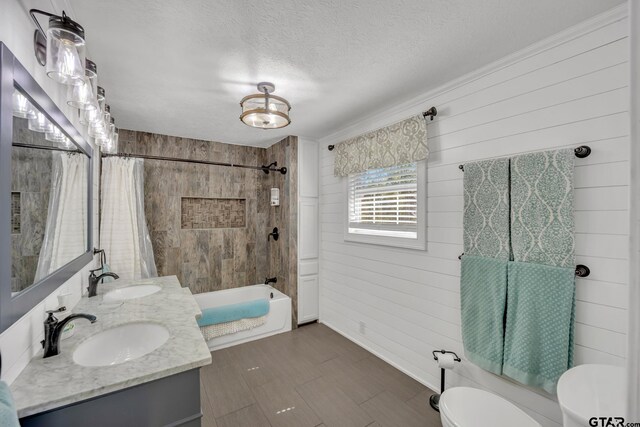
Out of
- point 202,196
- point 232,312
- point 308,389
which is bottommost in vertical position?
point 308,389

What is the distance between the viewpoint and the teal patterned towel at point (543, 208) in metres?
1.49

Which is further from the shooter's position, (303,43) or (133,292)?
(133,292)

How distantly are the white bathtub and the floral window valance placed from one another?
5.87ft

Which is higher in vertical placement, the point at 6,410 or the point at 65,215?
the point at 65,215

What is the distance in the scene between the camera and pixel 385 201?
8.97 ft

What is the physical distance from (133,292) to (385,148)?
8.47 ft

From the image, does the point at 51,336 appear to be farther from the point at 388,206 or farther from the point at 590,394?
the point at 388,206

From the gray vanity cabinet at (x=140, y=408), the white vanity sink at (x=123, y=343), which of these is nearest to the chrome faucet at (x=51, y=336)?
the white vanity sink at (x=123, y=343)

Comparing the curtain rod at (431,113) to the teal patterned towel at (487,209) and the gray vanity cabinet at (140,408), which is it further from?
the gray vanity cabinet at (140,408)

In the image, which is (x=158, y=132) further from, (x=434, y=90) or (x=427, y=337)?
(x=427, y=337)

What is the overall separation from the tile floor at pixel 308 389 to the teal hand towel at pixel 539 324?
2.53 ft

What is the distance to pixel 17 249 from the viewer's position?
1006 mm

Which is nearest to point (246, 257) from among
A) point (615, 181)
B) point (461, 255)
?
point (461, 255)

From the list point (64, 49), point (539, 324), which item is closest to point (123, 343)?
point (64, 49)
